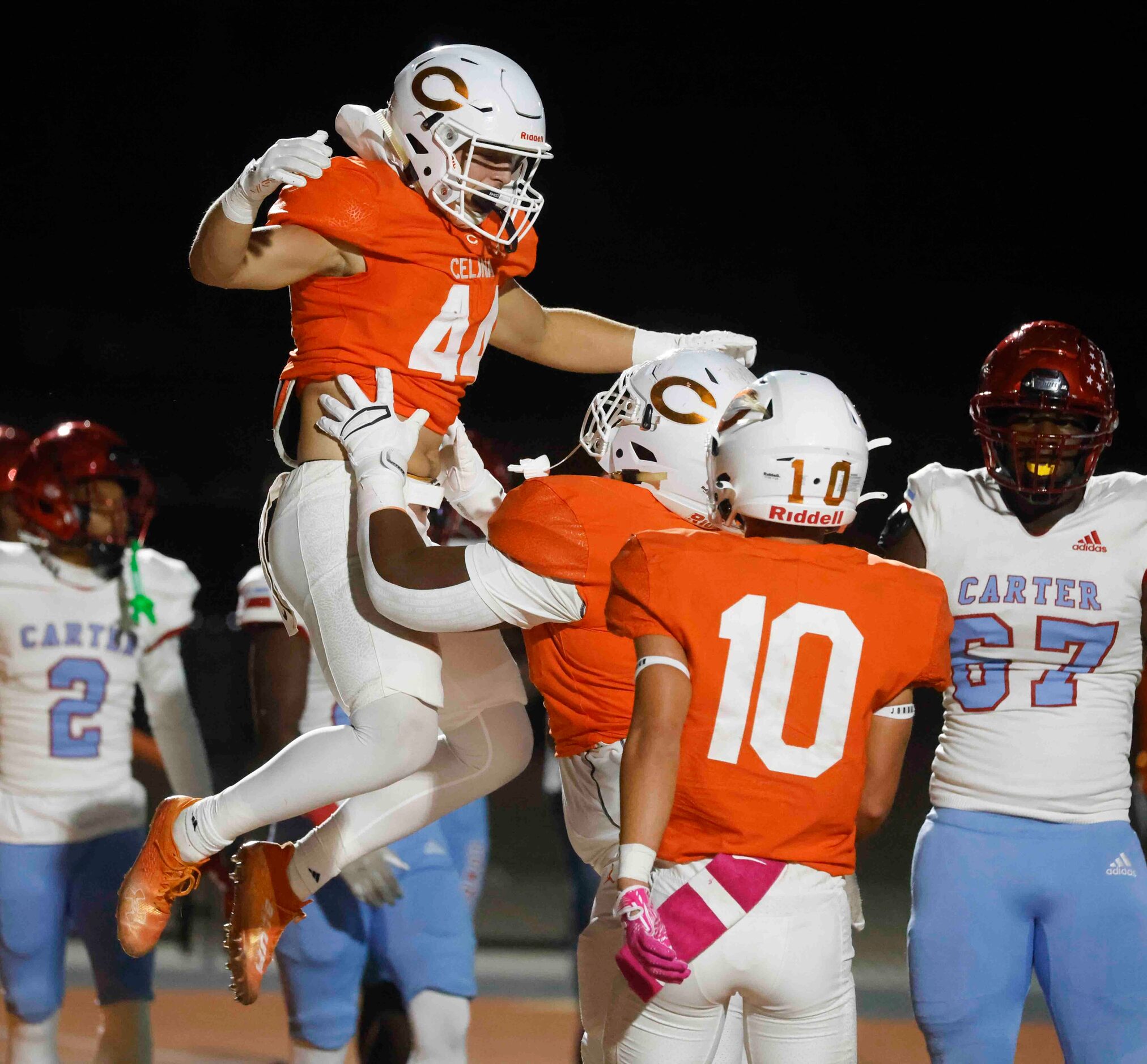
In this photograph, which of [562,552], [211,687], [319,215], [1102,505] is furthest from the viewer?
[211,687]

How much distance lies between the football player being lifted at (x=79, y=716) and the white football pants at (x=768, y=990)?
1.69 metres

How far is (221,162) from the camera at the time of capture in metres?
6.68

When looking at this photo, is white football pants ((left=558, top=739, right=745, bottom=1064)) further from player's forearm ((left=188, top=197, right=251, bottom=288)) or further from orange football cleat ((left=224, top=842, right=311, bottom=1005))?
player's forearm ((left=188, top=197, right=251, bottom=288))

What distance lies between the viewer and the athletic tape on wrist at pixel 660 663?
163cm

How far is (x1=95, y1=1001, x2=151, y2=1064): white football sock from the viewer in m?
2.99

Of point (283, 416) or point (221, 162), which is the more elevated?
point (221, 162)

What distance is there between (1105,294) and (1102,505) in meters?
4.69

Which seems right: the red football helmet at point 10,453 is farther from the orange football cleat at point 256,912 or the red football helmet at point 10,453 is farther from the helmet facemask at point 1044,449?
the helmet facemask at point 1044,449

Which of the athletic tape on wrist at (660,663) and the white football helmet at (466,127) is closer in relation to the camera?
the athletic tape on wrist at (660,663)

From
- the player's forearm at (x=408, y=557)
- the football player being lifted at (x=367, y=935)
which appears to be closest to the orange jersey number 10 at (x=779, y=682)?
the player's forearm at (x=408, y=557)

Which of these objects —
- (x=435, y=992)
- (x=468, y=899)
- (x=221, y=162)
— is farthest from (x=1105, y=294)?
(x=435, y=992)

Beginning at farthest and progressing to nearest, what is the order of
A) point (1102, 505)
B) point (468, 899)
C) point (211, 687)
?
point (211, 687) < point (468, 899) < point (1102, 505)

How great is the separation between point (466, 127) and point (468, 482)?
60cm

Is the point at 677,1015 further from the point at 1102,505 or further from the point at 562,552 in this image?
the point at 1102,505
